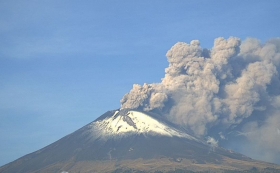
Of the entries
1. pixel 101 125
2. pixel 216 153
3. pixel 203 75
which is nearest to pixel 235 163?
pixel 216 153

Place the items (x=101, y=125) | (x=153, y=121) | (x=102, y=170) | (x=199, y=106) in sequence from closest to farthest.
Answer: (x=102, y=170), (x=199, y=106), (x=153, y=121), (x=101, y=125)

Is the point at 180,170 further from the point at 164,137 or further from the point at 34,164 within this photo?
the point at 34,164

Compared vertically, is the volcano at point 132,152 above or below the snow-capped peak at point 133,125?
below

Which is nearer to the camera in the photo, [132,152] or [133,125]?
[132,152]

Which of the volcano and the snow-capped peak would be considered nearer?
the volcano

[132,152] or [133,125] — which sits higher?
[133,125]
